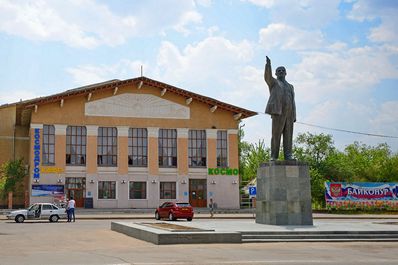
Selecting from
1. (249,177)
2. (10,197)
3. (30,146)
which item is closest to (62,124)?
(30,146)

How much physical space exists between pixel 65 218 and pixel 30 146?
775 inches

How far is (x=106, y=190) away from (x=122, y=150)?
409cm

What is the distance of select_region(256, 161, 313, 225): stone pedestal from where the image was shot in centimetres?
2211

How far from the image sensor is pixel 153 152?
55625mm

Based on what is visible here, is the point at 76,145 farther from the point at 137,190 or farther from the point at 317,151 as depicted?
the point at 317,151

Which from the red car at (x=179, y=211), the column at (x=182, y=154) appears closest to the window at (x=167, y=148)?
the column at (x=182, y=154)

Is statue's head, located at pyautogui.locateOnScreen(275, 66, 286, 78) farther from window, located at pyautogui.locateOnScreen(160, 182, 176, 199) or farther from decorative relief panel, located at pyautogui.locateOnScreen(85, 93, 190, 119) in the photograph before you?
window, located at pyautogui.locateOnScreen(160, 182, 176, 199)

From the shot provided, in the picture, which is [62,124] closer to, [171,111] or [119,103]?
[119,103]

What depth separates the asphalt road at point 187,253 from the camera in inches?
518

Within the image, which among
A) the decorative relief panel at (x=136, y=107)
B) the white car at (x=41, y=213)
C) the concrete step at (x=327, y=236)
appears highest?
the decorative relief panel at (x=136, y=107)

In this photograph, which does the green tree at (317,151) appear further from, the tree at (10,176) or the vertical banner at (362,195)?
the tree at (10,176)

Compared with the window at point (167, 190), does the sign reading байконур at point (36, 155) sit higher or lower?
higher

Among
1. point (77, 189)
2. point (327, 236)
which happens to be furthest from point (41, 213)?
point (327, 236)

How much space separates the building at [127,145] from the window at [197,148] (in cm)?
10
